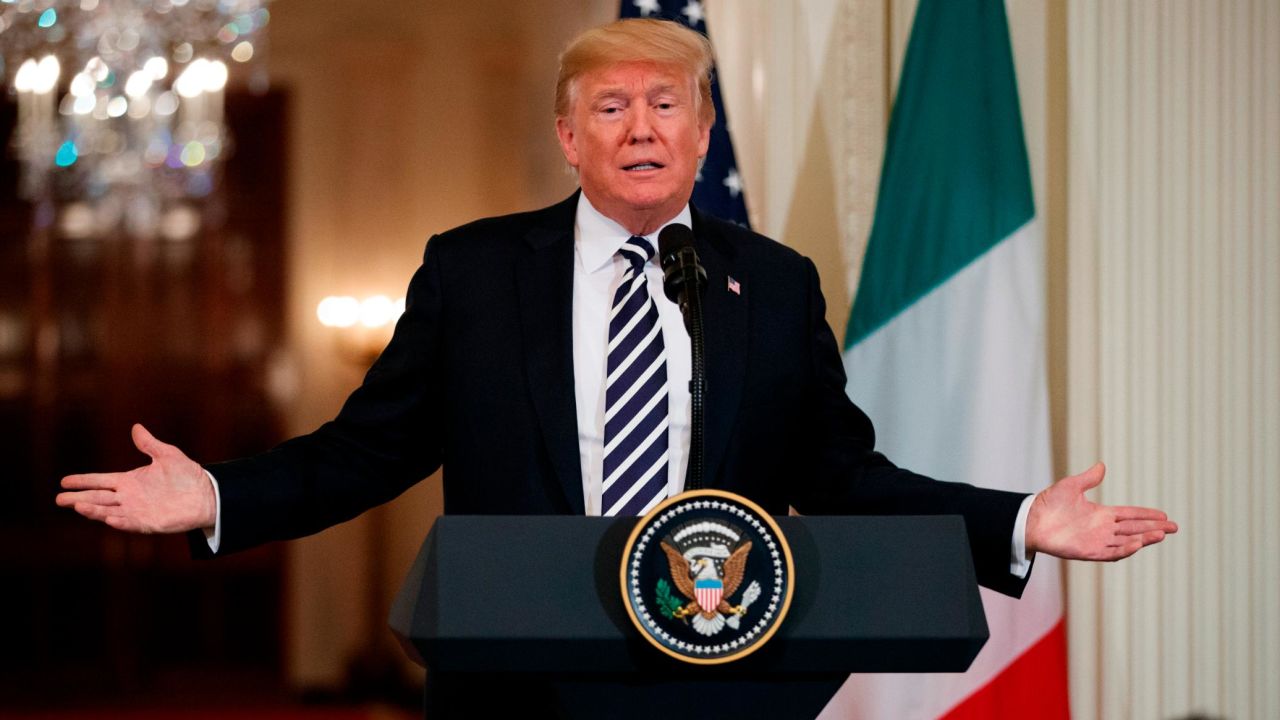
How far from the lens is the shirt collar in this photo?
1.83 metres

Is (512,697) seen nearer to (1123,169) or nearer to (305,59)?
(1123,169)

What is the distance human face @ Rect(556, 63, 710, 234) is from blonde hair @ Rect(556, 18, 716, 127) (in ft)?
0.04

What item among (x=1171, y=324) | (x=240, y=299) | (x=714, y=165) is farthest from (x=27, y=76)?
(x=1171, y=324)

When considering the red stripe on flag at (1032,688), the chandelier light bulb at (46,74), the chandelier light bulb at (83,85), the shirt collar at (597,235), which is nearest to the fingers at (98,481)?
the shirt collar at (597,235)

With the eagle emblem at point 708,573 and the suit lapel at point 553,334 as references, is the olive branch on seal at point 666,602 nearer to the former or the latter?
the eagle emblem at point 708,573

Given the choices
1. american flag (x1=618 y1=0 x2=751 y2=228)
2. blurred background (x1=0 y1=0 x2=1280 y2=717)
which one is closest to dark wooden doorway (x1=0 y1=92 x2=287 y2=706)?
blurred background (x1=0 y1=0 x2=1280 y2=717)

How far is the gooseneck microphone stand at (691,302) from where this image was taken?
4.38ft

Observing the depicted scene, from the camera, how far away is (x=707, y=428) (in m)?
1.67

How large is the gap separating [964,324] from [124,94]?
161 inches

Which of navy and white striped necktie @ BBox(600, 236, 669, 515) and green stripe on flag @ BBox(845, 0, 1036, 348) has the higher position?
green stripe on flag @ BBox(845, 0, 1036, 348)

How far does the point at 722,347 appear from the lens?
1726 millimetres

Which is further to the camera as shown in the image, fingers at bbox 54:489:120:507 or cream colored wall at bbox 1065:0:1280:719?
cream colored wall at bbox 1065:0:1280:719

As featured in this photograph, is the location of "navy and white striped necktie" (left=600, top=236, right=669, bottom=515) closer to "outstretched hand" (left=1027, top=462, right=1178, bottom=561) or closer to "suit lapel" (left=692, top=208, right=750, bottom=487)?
"suit lapel" (left=692, top=208, right=750, bottom=487)

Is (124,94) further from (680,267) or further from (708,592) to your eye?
(708,592)
